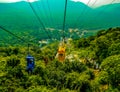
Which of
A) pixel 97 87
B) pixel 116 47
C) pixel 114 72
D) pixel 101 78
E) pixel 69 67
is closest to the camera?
pixel 114 72

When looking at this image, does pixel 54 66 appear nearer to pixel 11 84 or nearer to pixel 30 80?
pixel 30 80

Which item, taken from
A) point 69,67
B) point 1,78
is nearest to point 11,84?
point 1,78

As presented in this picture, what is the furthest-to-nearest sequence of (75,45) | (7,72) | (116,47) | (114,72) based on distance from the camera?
(75,45) → (116,47) → (7,72) → (114,72)

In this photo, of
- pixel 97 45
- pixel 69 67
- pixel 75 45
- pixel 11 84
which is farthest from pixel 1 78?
pixel 75 45

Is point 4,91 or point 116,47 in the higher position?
point 116,47

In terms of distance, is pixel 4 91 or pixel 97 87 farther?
pixel 97 87

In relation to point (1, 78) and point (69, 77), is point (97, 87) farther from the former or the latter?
point (1, 78)

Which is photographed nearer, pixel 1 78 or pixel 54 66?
pixel 1 78

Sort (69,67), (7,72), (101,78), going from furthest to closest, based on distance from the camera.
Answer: (69,67) < (7,72) < (101,78)

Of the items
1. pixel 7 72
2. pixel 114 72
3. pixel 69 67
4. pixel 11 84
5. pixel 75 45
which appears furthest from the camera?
pixel 75 45
